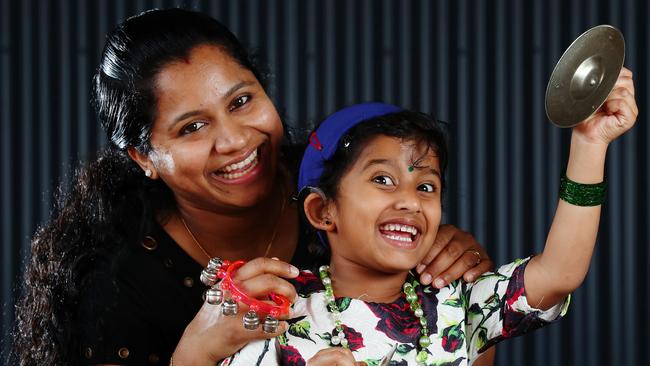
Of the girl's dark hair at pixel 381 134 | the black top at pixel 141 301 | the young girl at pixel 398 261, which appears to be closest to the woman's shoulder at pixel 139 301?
the black top at pixel 141 301

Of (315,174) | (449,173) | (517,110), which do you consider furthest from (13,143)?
(315,174)

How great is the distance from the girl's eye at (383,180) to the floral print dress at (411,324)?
21 centimetres

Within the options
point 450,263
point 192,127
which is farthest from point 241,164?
point 450,263

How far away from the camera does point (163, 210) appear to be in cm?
226

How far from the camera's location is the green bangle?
162cm

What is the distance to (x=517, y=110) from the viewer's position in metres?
3.43

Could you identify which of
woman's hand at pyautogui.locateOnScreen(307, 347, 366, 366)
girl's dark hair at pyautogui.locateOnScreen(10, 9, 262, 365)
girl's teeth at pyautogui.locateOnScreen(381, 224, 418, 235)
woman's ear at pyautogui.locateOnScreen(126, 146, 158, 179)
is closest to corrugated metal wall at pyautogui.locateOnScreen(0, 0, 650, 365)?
girl's dark hair at pyautogui.locateOnScreen(10, 9, 262, 365)

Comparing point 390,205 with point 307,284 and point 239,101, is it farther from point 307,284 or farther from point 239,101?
point 239,101

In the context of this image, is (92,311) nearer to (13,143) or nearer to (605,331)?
(13,143)

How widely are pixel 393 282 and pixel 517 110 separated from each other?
1773 millimetres

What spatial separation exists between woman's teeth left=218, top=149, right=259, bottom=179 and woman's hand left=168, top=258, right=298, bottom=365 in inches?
12.6

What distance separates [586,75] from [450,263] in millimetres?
445

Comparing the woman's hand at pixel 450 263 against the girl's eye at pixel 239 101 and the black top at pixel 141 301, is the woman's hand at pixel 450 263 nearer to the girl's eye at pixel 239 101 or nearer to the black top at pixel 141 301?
the black top at pixel 141 301

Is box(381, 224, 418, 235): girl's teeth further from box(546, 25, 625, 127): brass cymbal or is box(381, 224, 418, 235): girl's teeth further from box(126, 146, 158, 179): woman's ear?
box(126, 146, 158, 179): woman's ear
